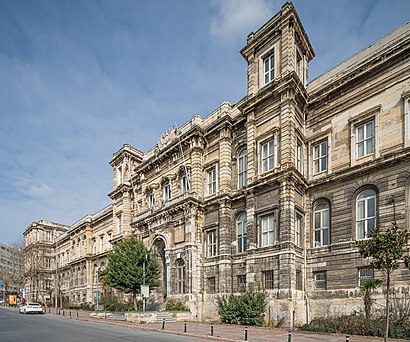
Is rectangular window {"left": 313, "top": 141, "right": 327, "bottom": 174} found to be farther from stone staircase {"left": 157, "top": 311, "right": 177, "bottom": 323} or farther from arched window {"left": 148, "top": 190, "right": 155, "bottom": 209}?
arched window {"left": 148, "top": 190, "right": 155, "bottom": 209}

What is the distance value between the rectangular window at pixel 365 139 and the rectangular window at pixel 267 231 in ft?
22.7

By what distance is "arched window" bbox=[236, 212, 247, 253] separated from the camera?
27.1 metres

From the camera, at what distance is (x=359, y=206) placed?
2183 cm

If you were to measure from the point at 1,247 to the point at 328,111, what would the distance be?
456 ft

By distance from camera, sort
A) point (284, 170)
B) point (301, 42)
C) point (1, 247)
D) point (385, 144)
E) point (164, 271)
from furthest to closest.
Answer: point (1, 247) → point (164, 271) → point (301, 42) → point (284, 170) → point (385, 144)

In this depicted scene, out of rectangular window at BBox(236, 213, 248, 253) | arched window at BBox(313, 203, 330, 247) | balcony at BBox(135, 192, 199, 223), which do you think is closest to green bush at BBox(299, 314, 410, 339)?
arched window at BBox(313, 203, 330, 247)

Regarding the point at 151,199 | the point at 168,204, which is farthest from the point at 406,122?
the point at 151,199

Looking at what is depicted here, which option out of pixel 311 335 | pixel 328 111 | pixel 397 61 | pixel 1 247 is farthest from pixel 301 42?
pixel 1 247

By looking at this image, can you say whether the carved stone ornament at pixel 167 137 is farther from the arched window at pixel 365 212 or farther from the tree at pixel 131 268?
the arched window at pixel 365 212

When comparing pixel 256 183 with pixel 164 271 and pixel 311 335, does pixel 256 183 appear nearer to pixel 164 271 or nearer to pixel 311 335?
pixel 311 335

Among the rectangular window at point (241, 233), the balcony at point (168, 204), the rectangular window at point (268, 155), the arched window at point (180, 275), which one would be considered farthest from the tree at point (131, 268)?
the rectangular window at point (268, 155)

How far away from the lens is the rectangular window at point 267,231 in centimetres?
2395

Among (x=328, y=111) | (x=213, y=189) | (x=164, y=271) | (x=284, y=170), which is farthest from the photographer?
(x=164, y=271)

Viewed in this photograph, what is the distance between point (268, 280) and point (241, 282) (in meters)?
3.53
